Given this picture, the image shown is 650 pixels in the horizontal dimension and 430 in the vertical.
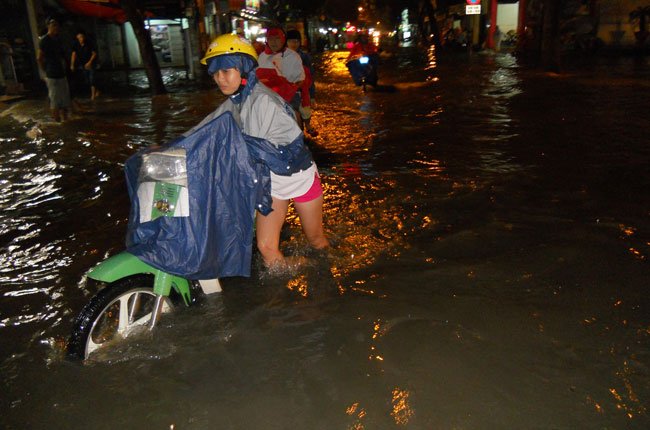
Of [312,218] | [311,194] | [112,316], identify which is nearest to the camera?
[112,316]

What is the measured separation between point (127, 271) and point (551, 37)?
18881 millimetres

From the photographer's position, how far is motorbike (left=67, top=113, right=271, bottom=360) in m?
2.98

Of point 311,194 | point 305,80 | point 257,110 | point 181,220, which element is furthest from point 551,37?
point 181,220

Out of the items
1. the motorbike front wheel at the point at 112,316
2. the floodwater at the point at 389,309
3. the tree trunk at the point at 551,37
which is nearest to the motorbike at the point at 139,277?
the motorbike front wheel at the point at 112,316

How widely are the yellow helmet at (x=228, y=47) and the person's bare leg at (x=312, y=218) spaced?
111 centimetres

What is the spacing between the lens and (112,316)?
11.9 feet

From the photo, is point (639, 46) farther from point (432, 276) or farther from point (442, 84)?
point (432, 276)

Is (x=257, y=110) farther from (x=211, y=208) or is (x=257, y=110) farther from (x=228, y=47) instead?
(x=211, y=208)

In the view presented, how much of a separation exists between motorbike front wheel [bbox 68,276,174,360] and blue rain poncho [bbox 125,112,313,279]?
25 centimetres

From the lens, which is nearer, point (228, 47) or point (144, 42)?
point (228, 47)

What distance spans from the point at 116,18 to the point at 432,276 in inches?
827

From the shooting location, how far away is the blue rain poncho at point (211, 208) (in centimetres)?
299

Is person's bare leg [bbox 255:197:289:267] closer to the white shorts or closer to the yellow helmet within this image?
the white shorts

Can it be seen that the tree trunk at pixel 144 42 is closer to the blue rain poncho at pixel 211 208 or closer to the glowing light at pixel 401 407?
the blue rain poncho at pixel 211 208
